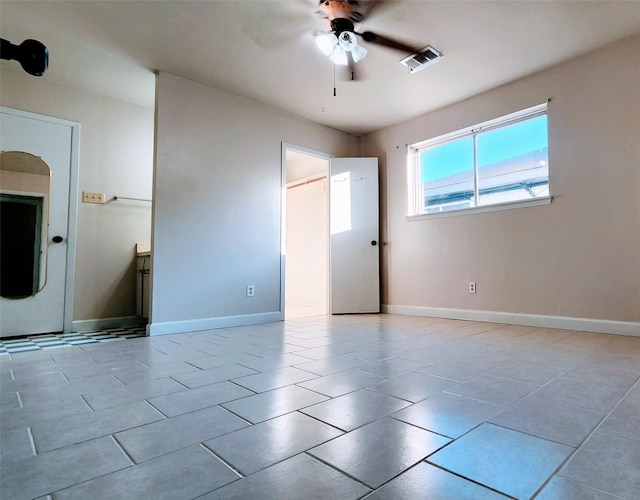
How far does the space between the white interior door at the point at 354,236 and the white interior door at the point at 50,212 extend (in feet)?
9.43

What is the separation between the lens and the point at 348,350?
2.35 m

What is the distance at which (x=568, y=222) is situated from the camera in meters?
3.04

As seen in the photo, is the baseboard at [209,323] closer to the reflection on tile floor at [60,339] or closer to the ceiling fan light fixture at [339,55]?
the reflection on tile floor at [60,339]

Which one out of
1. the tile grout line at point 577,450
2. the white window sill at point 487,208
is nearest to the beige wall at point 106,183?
the white window sill at point 487,208

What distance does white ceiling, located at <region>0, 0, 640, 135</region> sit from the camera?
239 centimetres

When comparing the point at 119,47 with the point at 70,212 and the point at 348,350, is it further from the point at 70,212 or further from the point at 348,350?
the point at 348,350

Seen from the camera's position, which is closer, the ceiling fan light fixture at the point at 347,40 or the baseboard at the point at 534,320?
the ceiling fan light fixture at the point at 347,40

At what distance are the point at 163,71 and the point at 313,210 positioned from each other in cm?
297

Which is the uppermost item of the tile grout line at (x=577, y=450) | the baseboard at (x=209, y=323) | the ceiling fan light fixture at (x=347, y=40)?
the ceiling fan light fixture at (x=347, y=40)

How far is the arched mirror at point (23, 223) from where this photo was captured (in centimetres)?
306

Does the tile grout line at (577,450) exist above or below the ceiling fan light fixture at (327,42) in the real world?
below

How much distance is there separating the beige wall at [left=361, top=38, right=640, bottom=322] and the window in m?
0.13

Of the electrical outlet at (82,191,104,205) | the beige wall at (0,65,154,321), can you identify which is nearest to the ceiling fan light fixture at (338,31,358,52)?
the beige wall at (0,65,154,321)

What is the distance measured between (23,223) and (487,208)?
14.7ft
